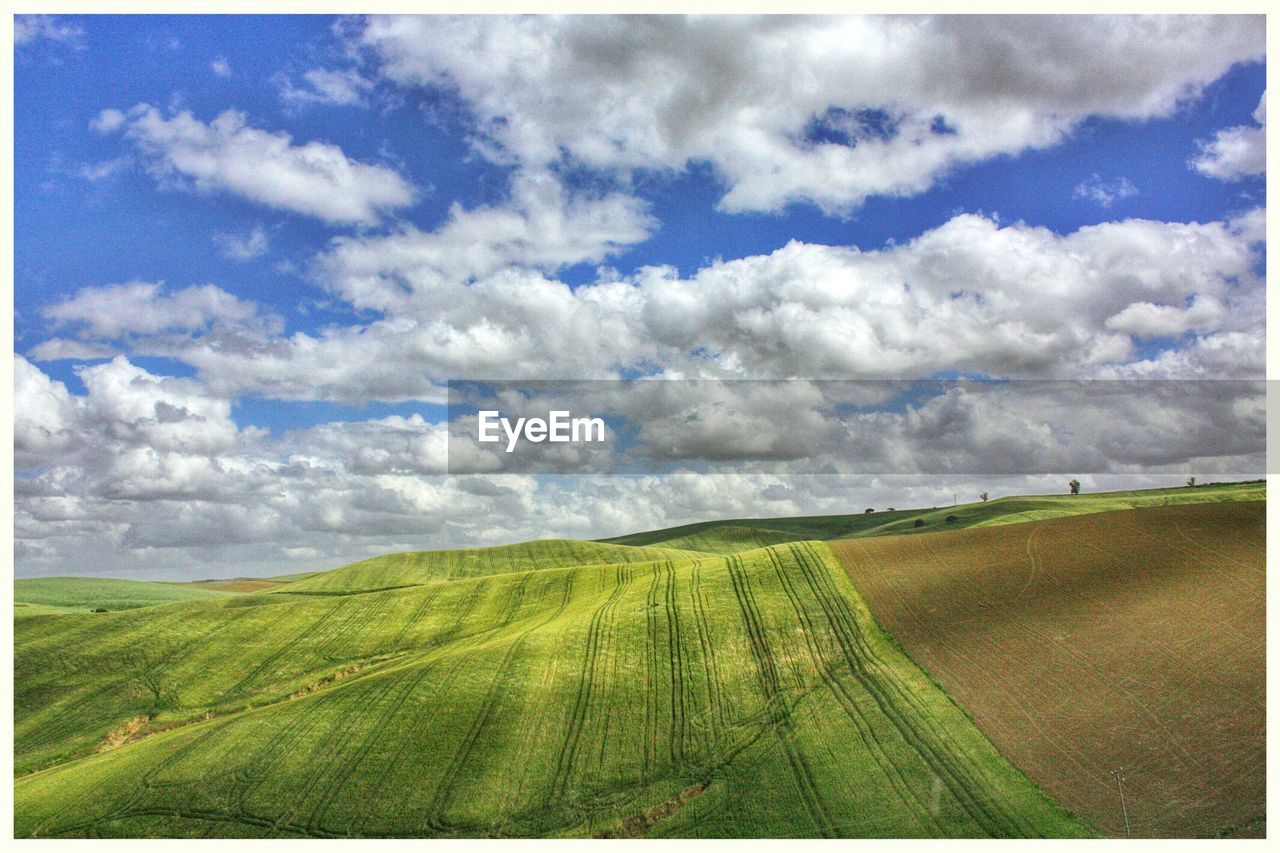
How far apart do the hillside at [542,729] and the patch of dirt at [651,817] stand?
0.30ft

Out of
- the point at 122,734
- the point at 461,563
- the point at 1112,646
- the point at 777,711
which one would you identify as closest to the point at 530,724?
the point at 777,711

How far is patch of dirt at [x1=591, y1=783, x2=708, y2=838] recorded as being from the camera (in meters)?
38.5

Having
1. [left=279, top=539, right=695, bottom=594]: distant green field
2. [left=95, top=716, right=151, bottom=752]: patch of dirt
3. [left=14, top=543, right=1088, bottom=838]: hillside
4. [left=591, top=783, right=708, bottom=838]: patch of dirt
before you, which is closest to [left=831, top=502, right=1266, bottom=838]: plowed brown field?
[left=14, top=543, right=1088, bottom=838]: hillside

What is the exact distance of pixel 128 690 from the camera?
6212cm

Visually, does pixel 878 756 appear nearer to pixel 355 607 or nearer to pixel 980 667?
pixel 980 667

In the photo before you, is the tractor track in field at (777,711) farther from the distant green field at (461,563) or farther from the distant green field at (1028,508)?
the distant green field at (1028,508)

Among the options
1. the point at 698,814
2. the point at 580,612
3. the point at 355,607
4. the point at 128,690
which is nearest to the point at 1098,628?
the point at 698,814

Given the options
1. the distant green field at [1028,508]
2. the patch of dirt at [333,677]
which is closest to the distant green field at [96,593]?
the patch of dirt at [333,677]

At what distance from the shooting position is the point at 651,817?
129 feet

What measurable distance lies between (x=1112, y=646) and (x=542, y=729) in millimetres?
30719

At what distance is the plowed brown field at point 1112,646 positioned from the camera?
3756 cm

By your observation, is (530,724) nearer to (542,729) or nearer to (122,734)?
(542,729)

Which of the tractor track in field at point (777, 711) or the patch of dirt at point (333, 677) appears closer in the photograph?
the tractor track in field at point (777, 711)

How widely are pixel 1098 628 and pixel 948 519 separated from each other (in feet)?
400
